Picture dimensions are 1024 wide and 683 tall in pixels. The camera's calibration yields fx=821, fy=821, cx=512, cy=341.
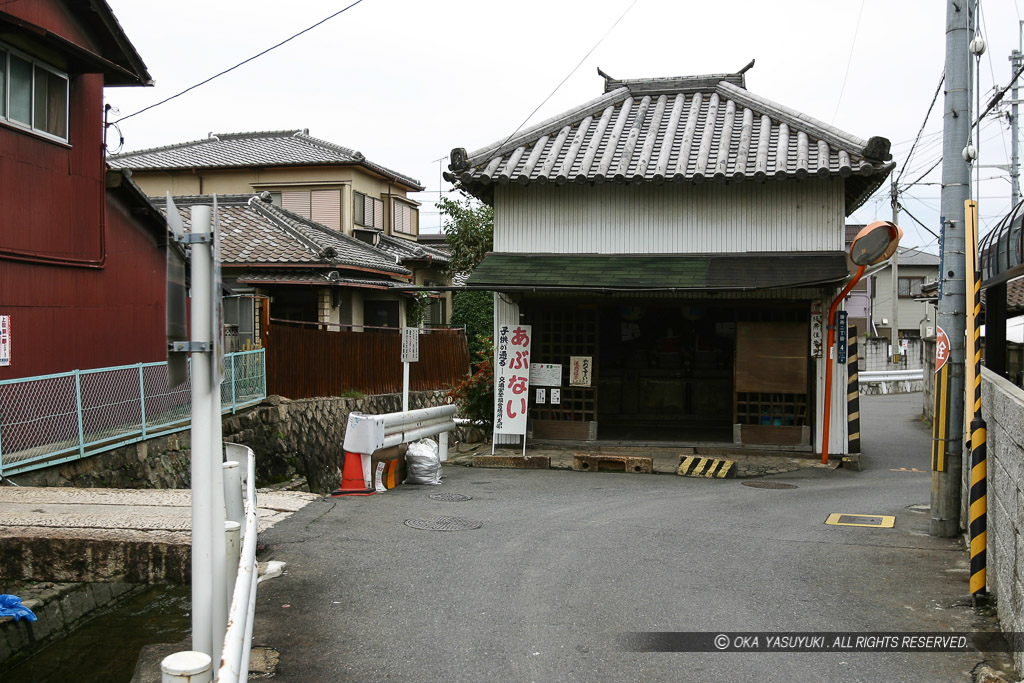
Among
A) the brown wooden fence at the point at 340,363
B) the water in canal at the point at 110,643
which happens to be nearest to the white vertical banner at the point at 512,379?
the brown wooden fence at the point at 340,363

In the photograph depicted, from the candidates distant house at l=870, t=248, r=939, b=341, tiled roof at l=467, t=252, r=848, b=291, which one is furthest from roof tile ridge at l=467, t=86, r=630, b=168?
distant house at l=870, t=248, r=939, b=341

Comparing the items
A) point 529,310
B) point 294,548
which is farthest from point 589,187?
point 294,548

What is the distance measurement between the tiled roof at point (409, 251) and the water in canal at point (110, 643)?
22227 mm

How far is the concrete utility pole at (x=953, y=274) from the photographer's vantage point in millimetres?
9148

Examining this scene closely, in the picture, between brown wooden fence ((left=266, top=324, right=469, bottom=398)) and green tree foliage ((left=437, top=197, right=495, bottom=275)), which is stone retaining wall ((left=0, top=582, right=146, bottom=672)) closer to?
brown wooden fence ((left=266, top=324, right=469, bottom=398))

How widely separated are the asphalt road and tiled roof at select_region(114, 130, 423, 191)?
21357 mm

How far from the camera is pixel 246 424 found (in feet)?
50.0

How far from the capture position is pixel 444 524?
9.62 metres

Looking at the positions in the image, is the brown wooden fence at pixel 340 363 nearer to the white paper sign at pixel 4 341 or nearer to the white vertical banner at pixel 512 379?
the white vertical banner at pixel 512 379

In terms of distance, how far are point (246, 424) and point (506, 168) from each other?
22.7 feet

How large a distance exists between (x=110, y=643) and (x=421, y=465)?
241 inches

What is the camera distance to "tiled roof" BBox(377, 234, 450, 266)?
29850 mm

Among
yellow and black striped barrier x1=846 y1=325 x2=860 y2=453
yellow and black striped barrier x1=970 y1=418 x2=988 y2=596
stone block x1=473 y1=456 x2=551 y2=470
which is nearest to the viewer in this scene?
yellow and black striped barrier x1=970 y1=418 x2=988 y2=596

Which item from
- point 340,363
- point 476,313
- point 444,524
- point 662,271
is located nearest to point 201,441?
point 444,524
